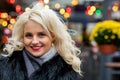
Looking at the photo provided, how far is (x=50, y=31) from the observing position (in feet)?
12.9

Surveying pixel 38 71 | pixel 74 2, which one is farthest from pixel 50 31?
pixel 74 2

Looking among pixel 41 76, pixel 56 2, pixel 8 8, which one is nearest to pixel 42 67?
pixel 41 76

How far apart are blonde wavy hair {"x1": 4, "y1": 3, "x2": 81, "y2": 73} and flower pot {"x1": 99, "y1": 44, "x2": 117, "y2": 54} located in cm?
453

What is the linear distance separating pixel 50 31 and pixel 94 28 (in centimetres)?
497

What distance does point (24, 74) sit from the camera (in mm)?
3922

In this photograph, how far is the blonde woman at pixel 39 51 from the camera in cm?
387

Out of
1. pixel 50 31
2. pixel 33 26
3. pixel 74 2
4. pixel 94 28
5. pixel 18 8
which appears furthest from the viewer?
pixel 74 2

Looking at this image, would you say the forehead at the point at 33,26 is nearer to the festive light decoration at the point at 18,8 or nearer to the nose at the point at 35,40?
the nose at the point at 35,40

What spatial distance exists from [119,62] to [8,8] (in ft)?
6.81

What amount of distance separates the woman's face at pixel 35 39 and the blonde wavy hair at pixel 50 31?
34 millimetres

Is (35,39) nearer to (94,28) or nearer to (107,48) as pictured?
(107,48)

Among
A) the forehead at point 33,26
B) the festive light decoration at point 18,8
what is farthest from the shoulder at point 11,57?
the festive light decoration at point 18,8

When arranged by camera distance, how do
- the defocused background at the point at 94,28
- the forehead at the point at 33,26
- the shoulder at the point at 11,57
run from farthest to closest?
the defocused background at the point at 94,28 → the shoulder at the point at 11,57 → the forehead at the point at 33,26

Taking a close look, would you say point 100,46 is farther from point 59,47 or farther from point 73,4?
point 59,47
